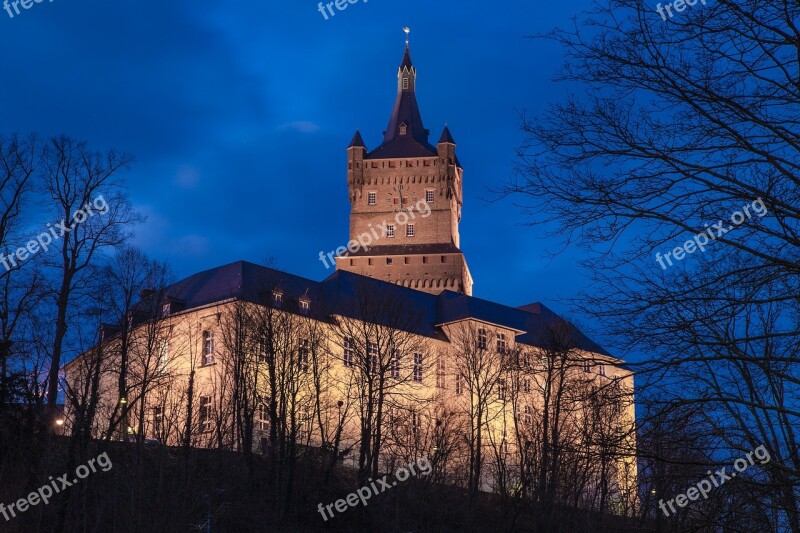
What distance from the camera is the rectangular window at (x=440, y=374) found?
70.6m

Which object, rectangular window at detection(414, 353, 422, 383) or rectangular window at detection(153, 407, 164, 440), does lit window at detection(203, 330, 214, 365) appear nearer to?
rectangular window at detection(414, 353, 422, 383)

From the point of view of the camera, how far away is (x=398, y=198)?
342ft

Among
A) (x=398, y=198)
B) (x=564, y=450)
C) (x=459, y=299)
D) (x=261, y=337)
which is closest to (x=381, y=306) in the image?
(x=261, y=337)

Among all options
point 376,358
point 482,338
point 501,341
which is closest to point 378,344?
point 376,358

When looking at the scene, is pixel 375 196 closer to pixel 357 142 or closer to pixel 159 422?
pixel 357 142

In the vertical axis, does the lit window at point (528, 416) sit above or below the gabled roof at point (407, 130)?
below

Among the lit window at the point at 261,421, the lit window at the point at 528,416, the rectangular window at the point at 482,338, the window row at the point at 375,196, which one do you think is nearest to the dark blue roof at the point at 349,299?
the rectangular window at the point at 482,338

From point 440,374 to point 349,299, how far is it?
9.30 meters

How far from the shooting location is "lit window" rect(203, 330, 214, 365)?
61375 mm

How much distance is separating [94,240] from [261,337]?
11.8 m

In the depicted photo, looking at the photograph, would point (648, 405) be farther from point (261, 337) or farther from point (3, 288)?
point (261, 337)

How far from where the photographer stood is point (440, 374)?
70.4 meters

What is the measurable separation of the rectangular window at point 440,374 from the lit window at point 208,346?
16.9 m

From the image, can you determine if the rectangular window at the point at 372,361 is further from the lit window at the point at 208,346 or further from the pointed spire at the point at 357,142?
the pointed spire at the point at 357,142
